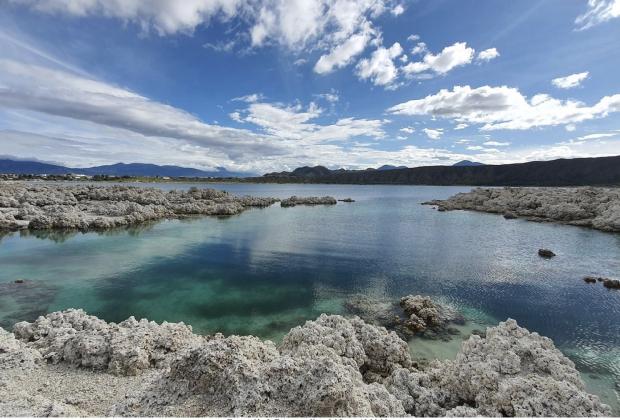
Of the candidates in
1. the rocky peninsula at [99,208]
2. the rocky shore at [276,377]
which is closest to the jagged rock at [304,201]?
the rocky peninsula at [99,208]

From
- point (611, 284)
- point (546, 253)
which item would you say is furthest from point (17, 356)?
point (546, 253)

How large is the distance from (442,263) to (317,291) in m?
13.9

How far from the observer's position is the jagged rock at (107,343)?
11102 millimetres

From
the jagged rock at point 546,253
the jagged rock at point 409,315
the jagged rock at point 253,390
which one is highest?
the jagged rock at point 253,390

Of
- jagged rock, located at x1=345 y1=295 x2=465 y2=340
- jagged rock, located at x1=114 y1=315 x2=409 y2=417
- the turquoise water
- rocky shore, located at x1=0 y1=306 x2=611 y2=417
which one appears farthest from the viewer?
the turquoise water

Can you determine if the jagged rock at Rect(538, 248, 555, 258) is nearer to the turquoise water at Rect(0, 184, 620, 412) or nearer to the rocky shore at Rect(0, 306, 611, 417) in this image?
the turquoise water at Rect(0, 184, 620, 412)

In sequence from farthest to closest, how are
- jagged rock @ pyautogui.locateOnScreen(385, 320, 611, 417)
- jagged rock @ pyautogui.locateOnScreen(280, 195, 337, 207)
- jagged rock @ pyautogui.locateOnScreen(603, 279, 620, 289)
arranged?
1. jagged rock @ pyautogui.locateOnScreen(280, 195, 337, 207)
2. jagged rock @ pyautogui.locateOnScreen(603, 279, 620, 289)
3. jagged rock @ pyautogui.locateOnScreen(385, 320, 611, 417)

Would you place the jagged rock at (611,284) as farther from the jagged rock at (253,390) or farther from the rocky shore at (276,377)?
the jagged rock at (253,390)

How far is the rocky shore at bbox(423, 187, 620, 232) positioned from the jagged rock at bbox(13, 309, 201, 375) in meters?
58.0

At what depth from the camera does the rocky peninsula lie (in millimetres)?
43938

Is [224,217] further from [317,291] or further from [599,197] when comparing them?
[599,197]

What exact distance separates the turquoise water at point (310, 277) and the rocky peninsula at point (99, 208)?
3871mm

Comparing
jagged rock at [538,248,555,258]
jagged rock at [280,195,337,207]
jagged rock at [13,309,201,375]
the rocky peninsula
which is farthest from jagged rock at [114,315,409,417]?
jagged rock at [280,195,337,207]

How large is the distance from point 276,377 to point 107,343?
679 centimetres
